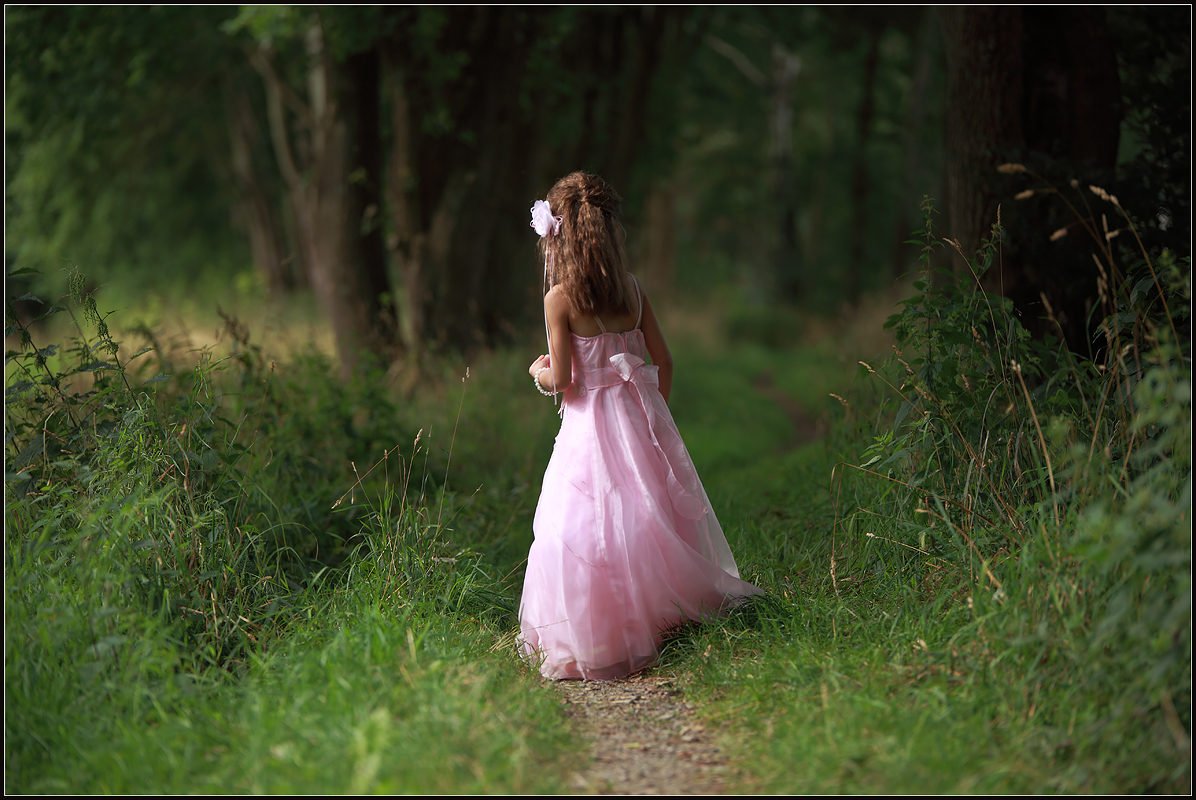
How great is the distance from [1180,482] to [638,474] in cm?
205

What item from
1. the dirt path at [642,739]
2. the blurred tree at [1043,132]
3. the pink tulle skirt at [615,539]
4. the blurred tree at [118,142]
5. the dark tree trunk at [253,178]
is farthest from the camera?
the dark tree trunk at [253,178]

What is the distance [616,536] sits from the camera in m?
3.98

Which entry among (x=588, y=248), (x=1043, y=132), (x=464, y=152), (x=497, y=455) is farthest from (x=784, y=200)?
(x=588, y=248)

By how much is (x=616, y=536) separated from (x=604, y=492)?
20cm

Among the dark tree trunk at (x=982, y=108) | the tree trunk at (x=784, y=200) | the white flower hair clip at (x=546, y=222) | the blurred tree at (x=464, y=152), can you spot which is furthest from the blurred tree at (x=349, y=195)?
the tree trunk at (x=784, y=200)

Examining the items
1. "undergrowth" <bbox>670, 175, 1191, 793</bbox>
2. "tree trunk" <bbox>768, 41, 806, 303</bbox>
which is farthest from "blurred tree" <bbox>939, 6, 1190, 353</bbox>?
"tree trunk" <bbox>768, 41, 806, 303</bbox>

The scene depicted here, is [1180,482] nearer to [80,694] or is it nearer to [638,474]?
[638,474]

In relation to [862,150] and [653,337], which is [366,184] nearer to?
[653,337]

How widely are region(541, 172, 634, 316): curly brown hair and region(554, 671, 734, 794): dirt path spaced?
64.3 inches

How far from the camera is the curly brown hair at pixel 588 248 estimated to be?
13.2 ft

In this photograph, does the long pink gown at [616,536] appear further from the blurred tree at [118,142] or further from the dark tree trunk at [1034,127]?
the blurred tree at [118,142]

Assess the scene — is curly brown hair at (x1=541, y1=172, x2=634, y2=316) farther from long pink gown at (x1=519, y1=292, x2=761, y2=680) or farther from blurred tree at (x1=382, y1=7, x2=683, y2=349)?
blurred tree at (x1=382, y1=7, x2=683, y2=349)

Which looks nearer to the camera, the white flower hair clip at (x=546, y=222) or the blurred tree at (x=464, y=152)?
the white flower hair clip at (x=546, y=222)

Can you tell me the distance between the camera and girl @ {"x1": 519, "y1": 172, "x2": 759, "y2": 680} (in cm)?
395
